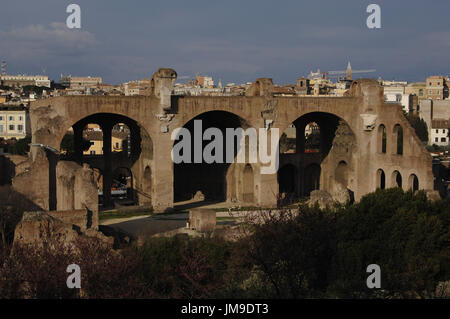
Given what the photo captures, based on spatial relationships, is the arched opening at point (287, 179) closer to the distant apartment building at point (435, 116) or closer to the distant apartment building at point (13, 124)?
the distant apartment building at point (13, 124)

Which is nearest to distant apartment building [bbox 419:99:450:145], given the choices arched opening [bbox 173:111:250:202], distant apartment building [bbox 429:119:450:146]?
distant apartment building [bbox 429:119:450:146]

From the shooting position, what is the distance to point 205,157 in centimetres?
3959

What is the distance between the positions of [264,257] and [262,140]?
17846 mm

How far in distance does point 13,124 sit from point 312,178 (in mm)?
39854

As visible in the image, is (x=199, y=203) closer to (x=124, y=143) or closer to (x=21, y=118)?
(x=124, y=143)

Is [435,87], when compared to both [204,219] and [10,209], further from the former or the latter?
[10,209]

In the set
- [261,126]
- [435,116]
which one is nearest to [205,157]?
[261,126]

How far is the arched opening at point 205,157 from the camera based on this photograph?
124ft

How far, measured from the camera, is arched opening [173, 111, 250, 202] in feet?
124

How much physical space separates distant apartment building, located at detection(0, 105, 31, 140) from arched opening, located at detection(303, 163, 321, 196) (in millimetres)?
37832

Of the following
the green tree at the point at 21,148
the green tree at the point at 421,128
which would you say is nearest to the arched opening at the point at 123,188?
the green tree at the point at 21,148

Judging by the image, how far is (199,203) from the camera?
38219 mm

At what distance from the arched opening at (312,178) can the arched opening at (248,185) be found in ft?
17.2
